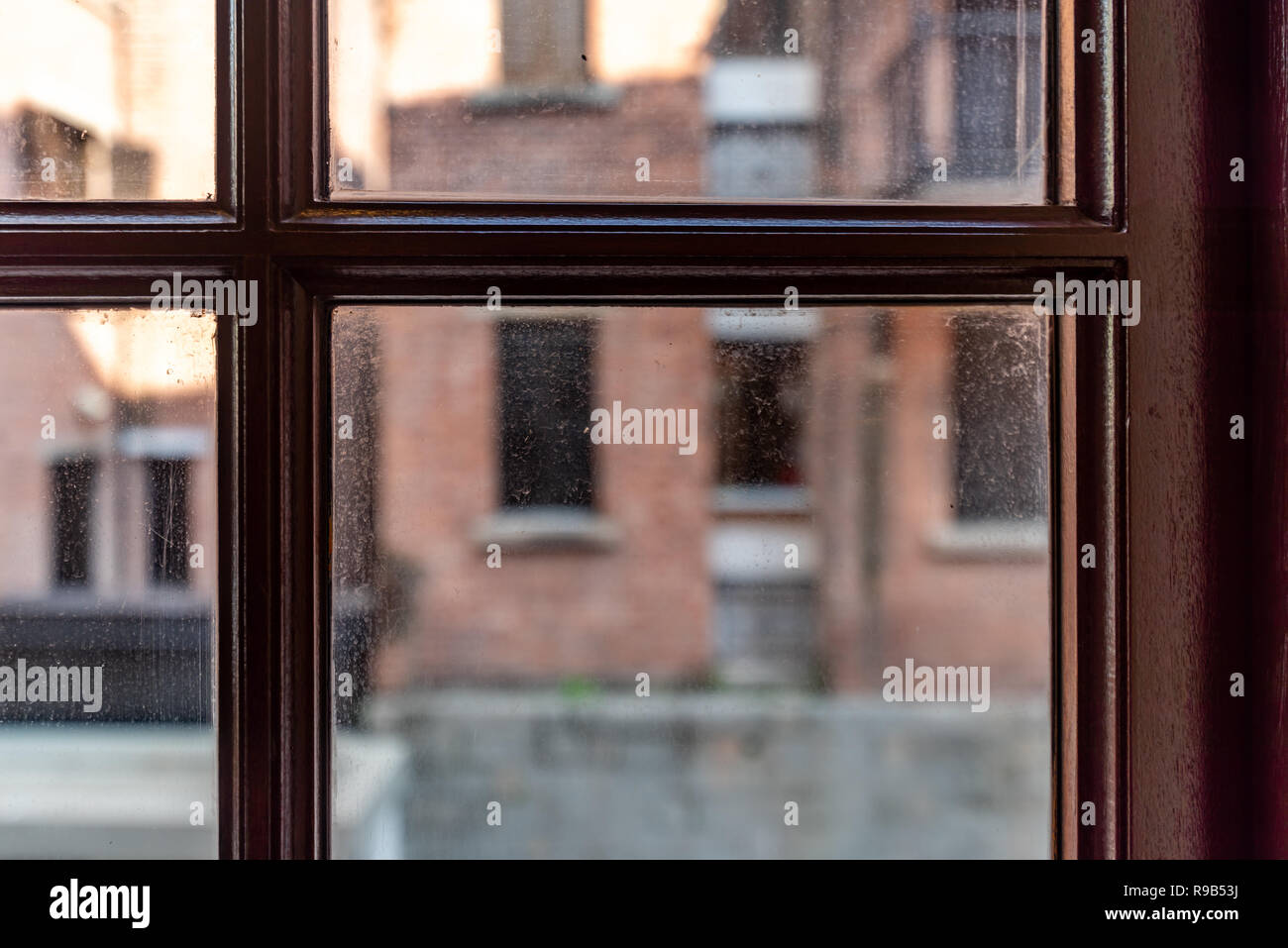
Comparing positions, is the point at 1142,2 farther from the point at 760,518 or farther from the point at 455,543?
the point at 455,543

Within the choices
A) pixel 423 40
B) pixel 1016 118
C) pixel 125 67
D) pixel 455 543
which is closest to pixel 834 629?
pixel 455 543

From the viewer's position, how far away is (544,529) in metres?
0.59

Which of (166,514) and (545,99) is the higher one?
(545,99)

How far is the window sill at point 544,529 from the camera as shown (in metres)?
0.57

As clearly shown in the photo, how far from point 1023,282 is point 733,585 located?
0.33 m

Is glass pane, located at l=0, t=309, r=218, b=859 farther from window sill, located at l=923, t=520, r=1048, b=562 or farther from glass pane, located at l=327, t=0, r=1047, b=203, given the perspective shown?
window sill, located at l=923, t=520, r=1048, b=562

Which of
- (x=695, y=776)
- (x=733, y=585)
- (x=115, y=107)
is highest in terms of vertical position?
(x=115, y=107)

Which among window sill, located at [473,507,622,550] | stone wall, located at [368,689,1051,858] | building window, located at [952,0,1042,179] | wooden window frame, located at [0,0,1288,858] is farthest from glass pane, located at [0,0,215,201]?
building window, located at [952,0,1042,179]

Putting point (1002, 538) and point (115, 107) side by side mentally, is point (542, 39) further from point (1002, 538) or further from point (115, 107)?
point (1002, 538)

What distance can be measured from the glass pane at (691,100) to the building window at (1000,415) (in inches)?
4.2

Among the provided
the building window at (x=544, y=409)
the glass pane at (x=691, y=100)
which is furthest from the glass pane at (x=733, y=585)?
the glass pane at (x=691, y=100)

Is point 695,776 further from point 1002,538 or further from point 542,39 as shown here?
point 542,39

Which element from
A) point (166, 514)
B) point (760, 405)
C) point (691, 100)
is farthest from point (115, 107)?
point (760, 405)
